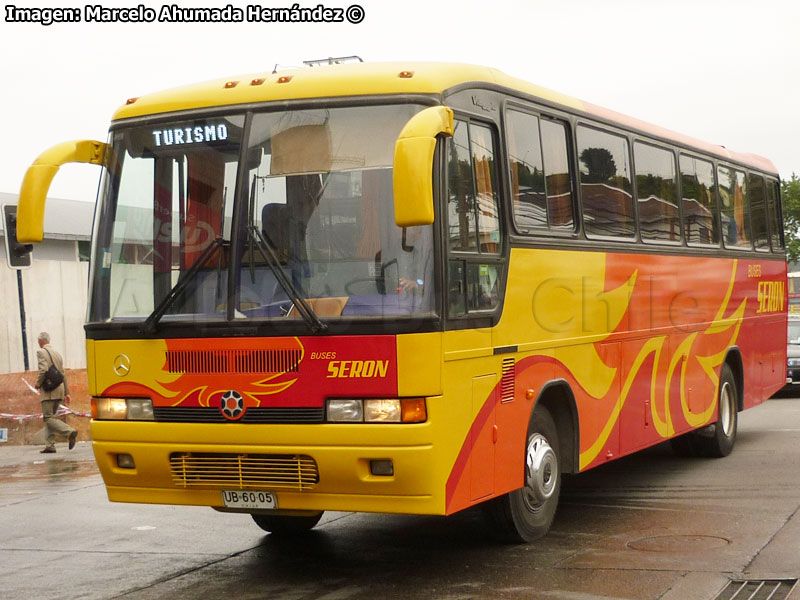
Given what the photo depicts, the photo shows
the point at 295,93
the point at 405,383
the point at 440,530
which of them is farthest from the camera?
the point at 440,530

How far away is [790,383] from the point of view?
23953 millimetres

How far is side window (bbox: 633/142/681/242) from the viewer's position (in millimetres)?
11266

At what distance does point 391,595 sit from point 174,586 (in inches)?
58.5

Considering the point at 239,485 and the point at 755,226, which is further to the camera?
the point at 755,226

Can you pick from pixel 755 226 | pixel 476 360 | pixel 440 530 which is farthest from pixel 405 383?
pixel 755 226

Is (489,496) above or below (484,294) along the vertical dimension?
below

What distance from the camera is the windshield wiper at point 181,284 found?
7668 mm

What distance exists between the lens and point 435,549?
353 inches

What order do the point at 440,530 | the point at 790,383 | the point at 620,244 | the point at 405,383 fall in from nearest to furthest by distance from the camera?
the point at 405,383 → the point at 440,530 → the point at 620,244 → the point at 790,383

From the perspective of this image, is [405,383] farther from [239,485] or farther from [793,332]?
[793,332]

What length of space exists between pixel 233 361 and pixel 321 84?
71.3 inches

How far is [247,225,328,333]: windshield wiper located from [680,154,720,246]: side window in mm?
6028

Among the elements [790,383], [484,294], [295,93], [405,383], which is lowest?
[790,383]

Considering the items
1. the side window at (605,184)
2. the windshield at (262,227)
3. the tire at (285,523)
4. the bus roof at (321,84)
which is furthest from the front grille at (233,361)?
the side window at (605,184)
